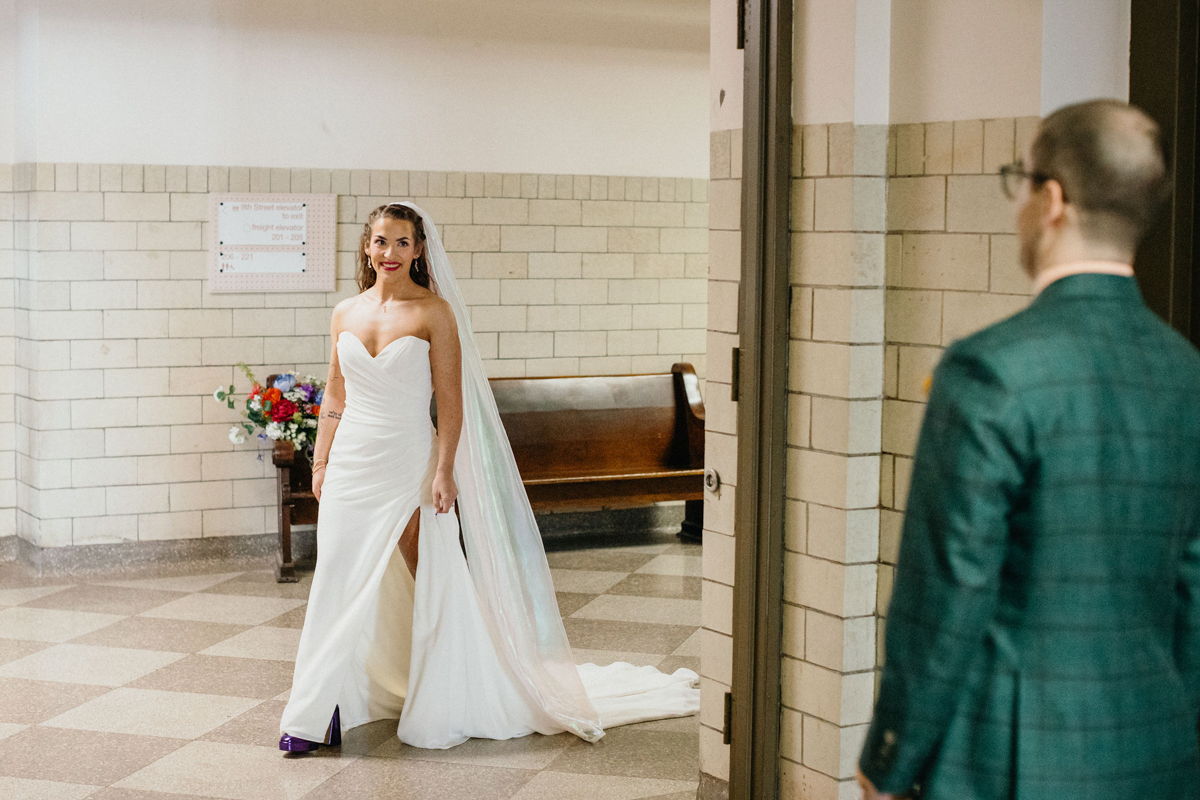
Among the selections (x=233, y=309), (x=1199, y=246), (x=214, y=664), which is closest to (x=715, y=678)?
(x=1199, y=246)

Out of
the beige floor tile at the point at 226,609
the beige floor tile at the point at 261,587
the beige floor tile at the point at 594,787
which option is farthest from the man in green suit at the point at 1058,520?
the beige floor tile at the point at 261,587

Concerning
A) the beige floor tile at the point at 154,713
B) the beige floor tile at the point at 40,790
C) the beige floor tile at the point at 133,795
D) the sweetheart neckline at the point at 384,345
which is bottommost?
the beige floor tile at the point at 133,795

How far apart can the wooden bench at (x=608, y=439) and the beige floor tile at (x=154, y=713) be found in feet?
6.99

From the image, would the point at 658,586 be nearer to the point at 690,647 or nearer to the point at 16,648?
the point at 690,647

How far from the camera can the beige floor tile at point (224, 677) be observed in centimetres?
477

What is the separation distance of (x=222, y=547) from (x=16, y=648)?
5.30 ft

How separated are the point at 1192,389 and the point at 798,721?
73.0 inches

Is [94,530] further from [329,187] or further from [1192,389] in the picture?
[1192,389]

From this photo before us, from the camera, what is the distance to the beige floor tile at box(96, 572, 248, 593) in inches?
251

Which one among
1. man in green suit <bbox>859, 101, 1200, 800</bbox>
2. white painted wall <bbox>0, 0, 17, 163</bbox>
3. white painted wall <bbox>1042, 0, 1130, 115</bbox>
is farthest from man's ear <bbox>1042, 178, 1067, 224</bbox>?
white painted wall <bbox>0, 0, 17, 163</bbox>

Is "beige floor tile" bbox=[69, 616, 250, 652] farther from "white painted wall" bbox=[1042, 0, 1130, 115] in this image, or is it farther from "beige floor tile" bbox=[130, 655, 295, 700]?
"white painted wall" bbox=[1042, 0, 1130, 115]

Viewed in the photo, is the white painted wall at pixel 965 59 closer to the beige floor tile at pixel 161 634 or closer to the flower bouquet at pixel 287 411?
the beige floor tile at pixel 161 634

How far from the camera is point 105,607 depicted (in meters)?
5.98

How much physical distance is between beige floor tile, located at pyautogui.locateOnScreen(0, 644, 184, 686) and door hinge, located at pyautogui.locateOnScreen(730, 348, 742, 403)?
2813mm
